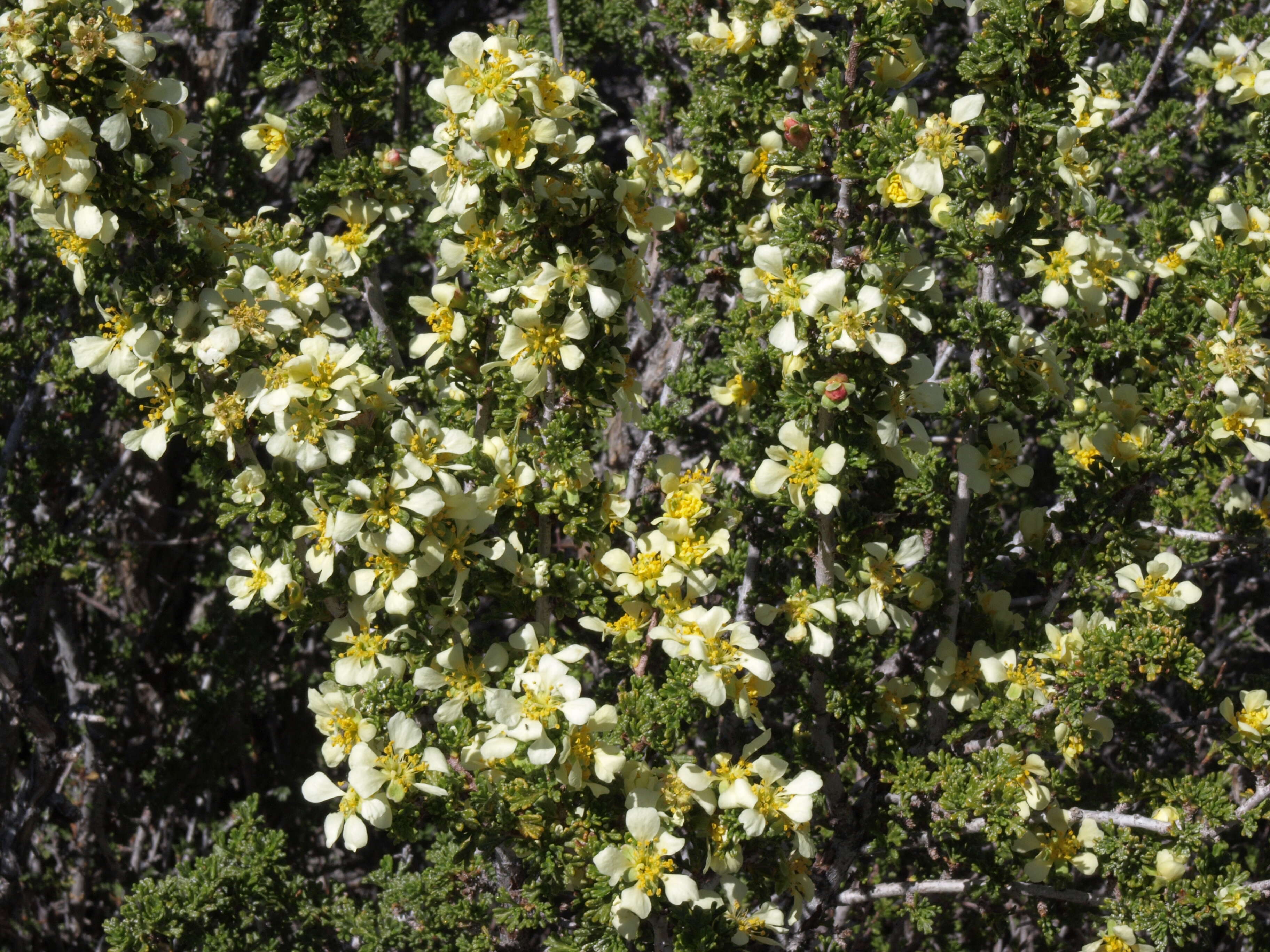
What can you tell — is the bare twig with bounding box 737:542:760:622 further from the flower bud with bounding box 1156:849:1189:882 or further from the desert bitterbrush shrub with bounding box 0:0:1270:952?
the flower bud with bounding box 1156:849:1189:882

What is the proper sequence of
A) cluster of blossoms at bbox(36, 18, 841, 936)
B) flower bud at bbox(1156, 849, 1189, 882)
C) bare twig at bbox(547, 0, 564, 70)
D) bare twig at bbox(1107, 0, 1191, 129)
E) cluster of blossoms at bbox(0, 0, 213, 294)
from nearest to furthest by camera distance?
cluster of blossoms at bbox(0, 0, 213, 294)
cluster of blossoms at bbox(36, 18, 841, 936)
flower bud at bbox(1156, 849, 1189, 882)
bare twig at bbox(547, 0, 564, 70)
bare twig at bbox(1107, 0, 1191, 129)

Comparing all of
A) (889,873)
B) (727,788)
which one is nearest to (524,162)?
(727,788)

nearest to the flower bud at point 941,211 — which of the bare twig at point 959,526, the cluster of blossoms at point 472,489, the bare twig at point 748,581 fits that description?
the bare twig at point 959,526

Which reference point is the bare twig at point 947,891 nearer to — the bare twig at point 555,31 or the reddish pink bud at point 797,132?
the reddish pink bud at point 797,132

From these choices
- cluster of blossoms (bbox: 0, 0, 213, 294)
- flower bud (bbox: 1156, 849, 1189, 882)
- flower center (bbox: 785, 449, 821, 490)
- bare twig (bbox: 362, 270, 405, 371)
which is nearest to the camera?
cluster of blossoms (bbox: 0, 0, 213, 294)

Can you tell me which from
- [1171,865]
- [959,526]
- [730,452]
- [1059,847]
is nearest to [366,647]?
[730,452]

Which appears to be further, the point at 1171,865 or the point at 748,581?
the point at 748,581

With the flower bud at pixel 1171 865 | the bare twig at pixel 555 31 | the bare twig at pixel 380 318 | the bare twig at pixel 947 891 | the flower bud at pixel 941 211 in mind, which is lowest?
the bare twig at pixel 947 891

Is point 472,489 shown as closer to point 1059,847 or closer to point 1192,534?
point 1059,847

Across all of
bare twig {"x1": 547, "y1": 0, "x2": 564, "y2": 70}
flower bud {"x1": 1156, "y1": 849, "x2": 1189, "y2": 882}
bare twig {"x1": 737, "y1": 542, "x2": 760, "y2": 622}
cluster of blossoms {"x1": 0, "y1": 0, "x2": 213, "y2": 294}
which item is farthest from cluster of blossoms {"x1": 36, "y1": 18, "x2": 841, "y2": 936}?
bare twig {"x1": 547, "y1": 0, "x2": 564, "y2": 70}

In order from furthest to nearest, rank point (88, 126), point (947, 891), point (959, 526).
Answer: point (947, 891)
point (959, 526)
point (88, 126)

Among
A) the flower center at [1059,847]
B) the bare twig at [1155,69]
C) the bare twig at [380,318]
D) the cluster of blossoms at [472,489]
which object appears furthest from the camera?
the bare twig at [1155,69]

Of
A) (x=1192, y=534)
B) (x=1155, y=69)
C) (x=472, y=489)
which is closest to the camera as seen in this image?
(x=472, y=489)

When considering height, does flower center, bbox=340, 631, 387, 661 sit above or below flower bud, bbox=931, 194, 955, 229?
below
